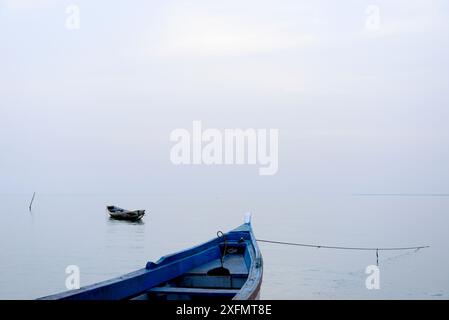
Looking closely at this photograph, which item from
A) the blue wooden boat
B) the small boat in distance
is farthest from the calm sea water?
the small boat in distance

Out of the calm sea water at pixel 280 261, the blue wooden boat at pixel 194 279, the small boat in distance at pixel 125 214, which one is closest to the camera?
the blue wooden boat at pixel 194 279

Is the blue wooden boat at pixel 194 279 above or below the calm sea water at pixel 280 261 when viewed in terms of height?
above

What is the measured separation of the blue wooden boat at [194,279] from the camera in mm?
6325

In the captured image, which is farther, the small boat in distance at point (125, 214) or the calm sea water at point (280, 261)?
the small boat in distance at point (125, 214)

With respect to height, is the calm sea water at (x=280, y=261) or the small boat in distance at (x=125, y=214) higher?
the small boat in distance at (x=125, y=214)

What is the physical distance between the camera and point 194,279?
8.98m

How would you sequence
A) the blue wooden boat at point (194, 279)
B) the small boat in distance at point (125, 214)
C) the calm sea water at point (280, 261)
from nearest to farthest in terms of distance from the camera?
the blue wooden boat at point (194, 279) → the calm sea water at point (280, 261) → the small boat in distance at point (125, 214)

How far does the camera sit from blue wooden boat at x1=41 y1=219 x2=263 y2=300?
20.8 ft

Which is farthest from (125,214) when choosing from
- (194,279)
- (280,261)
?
(194,279)

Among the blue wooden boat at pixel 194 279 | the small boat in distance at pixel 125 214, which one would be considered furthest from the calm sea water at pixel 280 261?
the small boat in distance at pixel 125 214

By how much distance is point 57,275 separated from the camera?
20094 mm

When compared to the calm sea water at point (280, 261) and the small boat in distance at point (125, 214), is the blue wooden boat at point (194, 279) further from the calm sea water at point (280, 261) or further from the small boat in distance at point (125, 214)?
the small boat in distance at point (125, 214)

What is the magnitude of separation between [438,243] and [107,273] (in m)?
23.0
